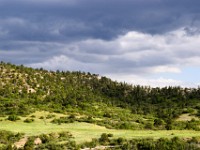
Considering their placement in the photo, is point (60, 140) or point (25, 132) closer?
point (60, 140)

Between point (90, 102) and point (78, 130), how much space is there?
185ft

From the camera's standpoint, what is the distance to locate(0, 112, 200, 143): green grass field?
6688cm

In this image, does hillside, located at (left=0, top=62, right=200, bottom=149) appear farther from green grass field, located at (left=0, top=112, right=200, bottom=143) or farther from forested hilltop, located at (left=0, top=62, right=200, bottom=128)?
green grass field, located at (left=0, top=112, right=200, bottom=143)

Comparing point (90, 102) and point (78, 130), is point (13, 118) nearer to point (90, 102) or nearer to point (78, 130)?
point (78, 130)

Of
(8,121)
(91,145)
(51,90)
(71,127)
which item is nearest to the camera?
(91,145)

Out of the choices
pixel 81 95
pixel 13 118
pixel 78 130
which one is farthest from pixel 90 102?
pixel 78 130

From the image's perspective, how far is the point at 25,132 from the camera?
6981 cm

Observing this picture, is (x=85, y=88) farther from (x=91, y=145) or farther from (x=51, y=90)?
(x=91, y=145)

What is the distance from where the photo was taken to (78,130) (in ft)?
241

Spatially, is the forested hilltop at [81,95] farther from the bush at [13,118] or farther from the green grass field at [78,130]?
the green grass field at [78,130]

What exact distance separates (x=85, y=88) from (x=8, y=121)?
6969cm

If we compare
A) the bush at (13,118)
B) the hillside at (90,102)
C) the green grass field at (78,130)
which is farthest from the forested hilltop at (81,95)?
the green grass field at (78,130)

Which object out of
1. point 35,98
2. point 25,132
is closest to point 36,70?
point 35,98

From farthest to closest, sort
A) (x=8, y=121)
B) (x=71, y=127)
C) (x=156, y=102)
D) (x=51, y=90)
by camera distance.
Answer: (x=156, y=102), (x=51, y=90), (x=8, y=121), (x=71, y=127)
